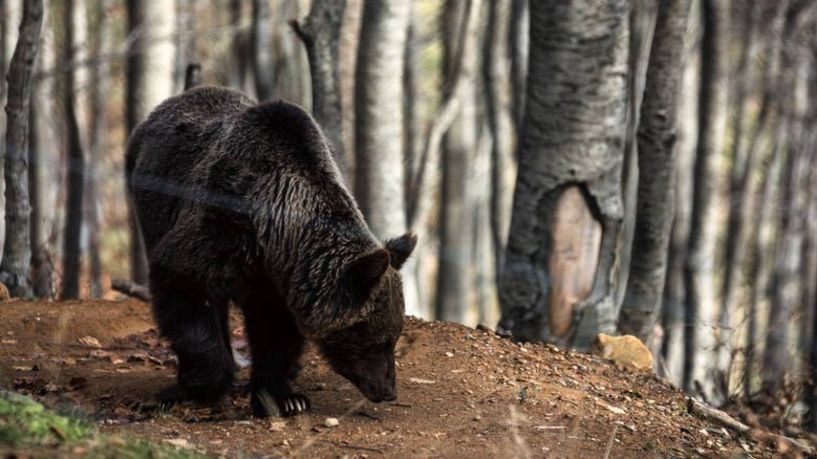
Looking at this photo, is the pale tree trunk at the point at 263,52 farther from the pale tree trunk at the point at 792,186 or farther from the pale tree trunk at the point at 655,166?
the pale tree trunk at the point at 792,186

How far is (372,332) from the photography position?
6.98m

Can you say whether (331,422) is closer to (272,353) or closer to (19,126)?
(272,353)

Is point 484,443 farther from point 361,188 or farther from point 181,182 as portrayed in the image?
point 361,188

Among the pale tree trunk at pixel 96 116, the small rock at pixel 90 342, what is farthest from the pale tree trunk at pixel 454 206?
the small rock at pixel 90 342

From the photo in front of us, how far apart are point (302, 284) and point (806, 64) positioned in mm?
18424

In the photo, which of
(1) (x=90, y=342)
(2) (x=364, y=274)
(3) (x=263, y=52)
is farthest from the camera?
(3) (x=263, y=52)

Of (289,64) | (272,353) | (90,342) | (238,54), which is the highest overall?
(238,54)

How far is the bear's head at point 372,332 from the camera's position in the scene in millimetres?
6859

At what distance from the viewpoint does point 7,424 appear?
16.8 feet

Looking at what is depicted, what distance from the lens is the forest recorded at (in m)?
9.01

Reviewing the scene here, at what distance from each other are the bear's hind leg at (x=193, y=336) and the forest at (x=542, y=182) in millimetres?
455

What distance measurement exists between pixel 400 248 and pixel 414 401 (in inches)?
38.2

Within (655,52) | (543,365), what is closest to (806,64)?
(655,52)

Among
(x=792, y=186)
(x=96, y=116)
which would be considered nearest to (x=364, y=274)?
(x=96, y=116)
